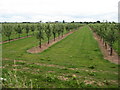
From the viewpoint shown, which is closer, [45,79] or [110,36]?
[45,79]

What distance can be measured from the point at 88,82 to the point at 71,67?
5492mm

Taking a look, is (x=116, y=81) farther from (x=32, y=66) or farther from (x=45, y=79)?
(x=32, y=66)

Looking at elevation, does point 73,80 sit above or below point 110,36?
below

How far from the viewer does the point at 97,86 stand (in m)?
13.1

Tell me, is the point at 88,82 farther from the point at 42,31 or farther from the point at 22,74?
the point at 42,31

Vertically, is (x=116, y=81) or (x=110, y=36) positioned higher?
(x=110, y=36)

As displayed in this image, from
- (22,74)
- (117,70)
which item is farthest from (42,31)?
(117,70)

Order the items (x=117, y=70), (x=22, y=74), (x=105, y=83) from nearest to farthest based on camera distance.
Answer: (x=105, y=83) < (x=22, y=74) < (x=117, y=70)

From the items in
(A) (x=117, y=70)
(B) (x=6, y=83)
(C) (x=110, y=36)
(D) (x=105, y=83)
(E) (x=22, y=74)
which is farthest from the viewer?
(C) (x=110, y=36)

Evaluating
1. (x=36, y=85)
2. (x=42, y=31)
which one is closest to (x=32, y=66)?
(x=36, y=85)

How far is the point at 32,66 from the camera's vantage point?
19297 mm

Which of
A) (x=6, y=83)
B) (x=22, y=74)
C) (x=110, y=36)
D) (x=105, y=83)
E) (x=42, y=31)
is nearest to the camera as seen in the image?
(x=6, y=83)

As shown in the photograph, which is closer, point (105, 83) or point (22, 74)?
point (105, 83)

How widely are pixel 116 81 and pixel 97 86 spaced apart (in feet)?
9.33
